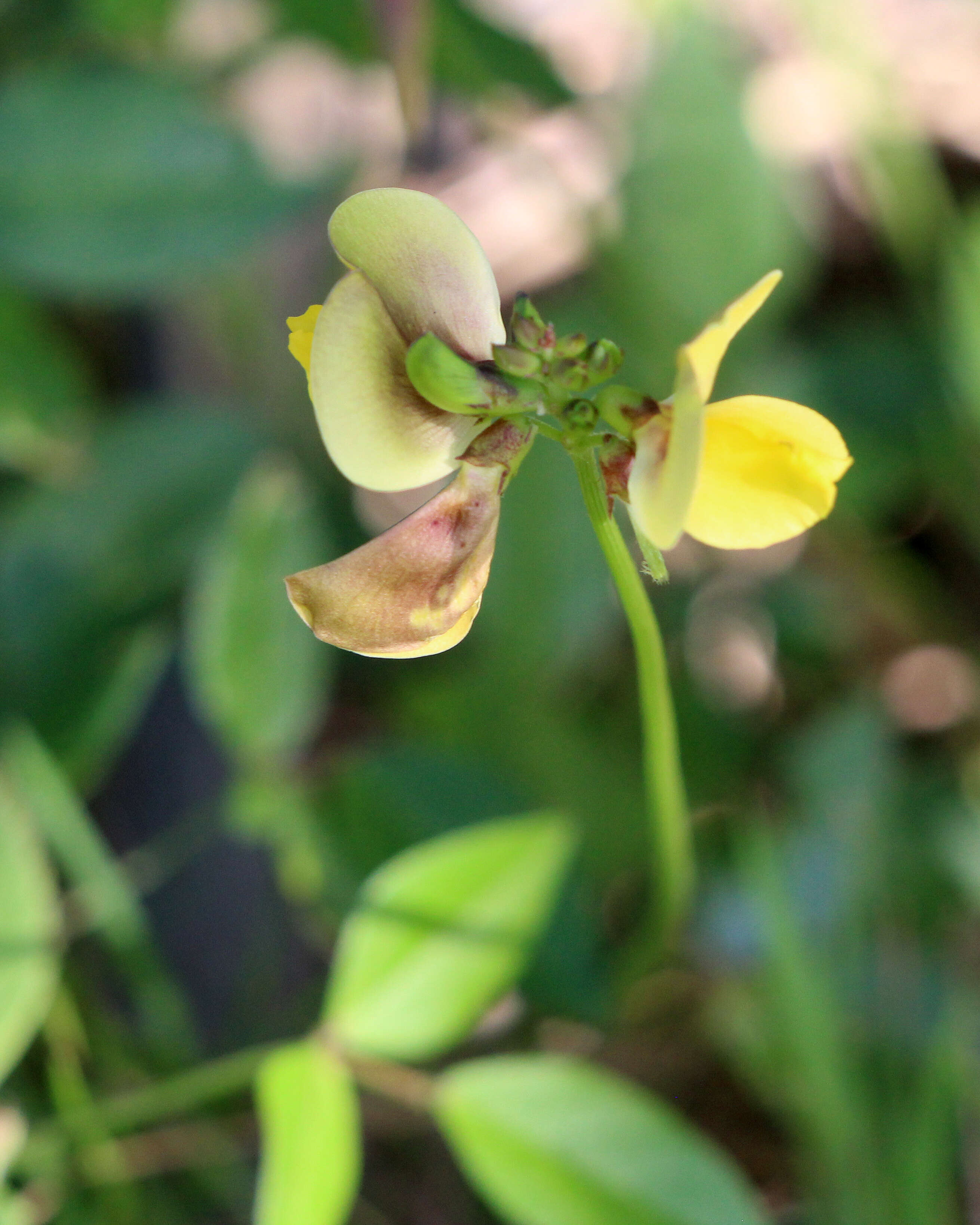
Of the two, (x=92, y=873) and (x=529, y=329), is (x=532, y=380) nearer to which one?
(x=529, y=329)

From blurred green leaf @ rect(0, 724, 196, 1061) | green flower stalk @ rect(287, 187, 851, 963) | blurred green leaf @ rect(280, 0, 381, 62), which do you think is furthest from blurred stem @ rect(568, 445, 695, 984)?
blurred green leaf @ rect(280, 0, 381, 62)

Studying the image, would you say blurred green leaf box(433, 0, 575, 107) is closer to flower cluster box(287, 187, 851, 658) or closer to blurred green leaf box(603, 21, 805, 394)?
blurred green leaf box(603, 21, 805, 394)

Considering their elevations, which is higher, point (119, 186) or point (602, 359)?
point (119, 186)

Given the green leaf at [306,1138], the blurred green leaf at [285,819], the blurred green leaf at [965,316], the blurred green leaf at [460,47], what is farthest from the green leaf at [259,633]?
the blurred green leaf at [965,316]

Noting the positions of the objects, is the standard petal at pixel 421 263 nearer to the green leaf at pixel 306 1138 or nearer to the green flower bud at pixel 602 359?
the green flower bud at pixel 602 359

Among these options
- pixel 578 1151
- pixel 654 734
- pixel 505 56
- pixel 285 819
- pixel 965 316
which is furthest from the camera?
pixel 965 316

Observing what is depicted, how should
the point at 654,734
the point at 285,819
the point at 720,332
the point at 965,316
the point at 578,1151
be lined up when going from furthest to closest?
the point at 965,316
the point at 285,819
the point at 578,1151
the point at 654,734
the point at 720,332

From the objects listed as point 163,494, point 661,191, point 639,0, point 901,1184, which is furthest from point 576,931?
point 639,0

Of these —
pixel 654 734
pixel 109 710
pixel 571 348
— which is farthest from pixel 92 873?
pixel 571 348
